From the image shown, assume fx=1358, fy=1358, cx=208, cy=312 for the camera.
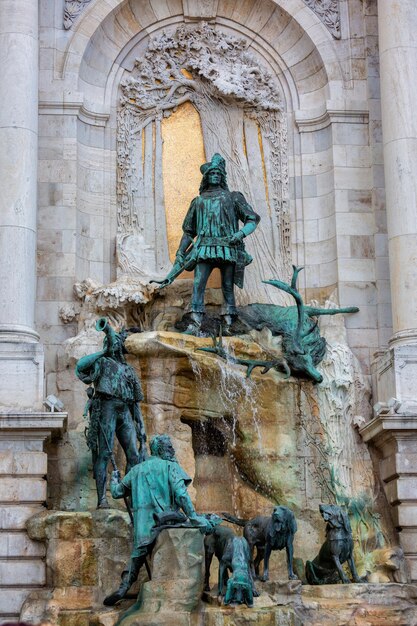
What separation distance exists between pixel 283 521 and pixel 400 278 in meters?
5.66

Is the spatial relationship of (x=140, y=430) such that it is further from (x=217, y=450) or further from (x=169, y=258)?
(x=169, y=258)

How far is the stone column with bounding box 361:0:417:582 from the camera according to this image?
19328mm

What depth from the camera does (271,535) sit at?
16641 mm

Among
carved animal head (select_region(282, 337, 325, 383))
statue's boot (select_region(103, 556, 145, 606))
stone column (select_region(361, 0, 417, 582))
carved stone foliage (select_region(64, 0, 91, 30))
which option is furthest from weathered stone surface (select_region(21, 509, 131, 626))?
carved stone foliage (select_region(64, 0, 91, 30))

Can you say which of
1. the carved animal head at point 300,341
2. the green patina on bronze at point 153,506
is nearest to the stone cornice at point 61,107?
the carved animal head at point 300,341

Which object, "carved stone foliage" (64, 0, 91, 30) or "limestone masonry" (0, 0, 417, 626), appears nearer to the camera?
"limestone masonry" (0, 0, 417, 626)

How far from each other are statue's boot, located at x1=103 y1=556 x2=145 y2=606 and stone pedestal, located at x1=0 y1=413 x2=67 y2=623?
7.55ft

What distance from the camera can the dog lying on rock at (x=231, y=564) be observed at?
1536 cm

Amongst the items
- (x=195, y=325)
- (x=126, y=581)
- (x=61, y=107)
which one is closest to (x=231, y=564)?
(x=126, y=581)

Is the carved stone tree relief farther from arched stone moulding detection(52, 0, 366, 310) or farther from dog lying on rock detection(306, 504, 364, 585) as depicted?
dog lying on rock detection(306, 504, 364, 585)

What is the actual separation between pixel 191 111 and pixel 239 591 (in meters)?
10.7

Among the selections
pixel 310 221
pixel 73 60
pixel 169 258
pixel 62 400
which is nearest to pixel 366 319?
pixel 310 221

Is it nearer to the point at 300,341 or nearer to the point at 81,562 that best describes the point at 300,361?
the point at 300,341

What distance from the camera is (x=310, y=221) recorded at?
75.8 feet
